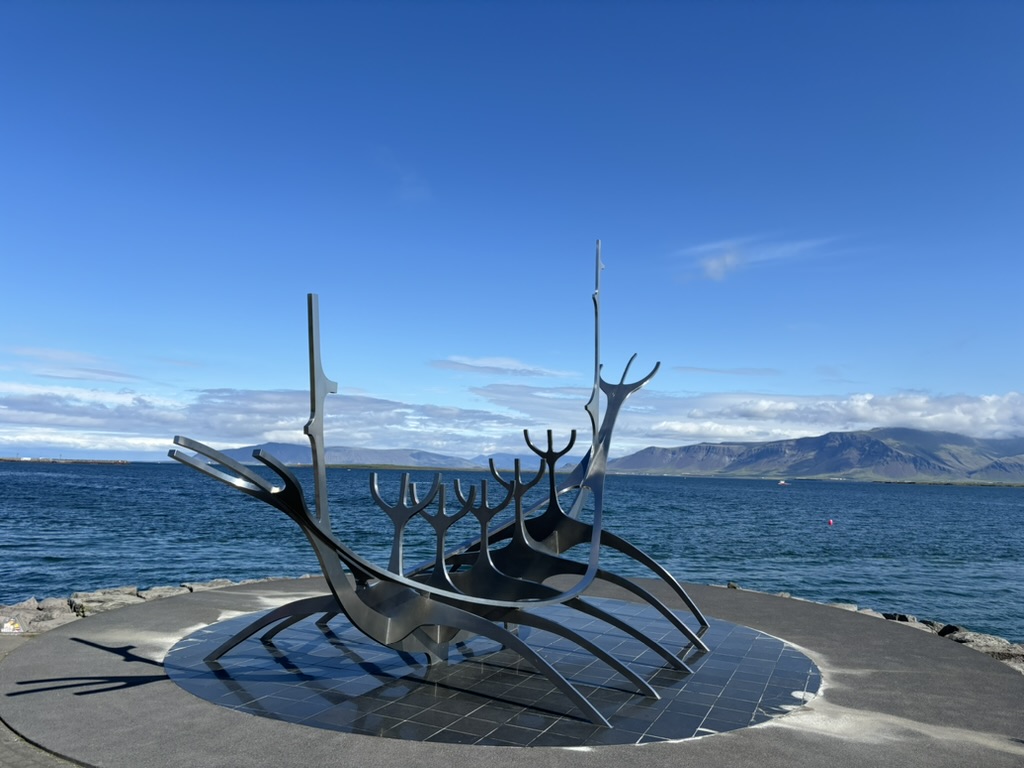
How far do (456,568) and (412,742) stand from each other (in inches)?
200

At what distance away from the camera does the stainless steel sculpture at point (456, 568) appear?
9.68 meters

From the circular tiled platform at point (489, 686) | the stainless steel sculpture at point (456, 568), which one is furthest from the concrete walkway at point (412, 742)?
the stainless steel sculpture at point (456, 568)

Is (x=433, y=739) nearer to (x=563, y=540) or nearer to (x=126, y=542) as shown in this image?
(x=563, y=540)

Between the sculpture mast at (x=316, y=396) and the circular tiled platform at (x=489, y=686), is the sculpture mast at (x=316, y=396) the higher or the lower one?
the higher one

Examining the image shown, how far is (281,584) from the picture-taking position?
18.3 m

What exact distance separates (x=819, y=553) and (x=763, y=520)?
82.9ft

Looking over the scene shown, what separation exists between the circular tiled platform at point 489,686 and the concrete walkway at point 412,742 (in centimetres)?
33

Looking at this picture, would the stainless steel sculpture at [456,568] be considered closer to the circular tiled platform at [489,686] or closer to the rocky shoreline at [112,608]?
the circular tiled platform at [489,686]

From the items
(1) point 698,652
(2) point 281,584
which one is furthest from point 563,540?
(2) point 281,584

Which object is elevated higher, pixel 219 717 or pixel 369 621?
pixel 369 621

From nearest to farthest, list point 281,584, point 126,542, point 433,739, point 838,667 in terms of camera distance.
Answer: point 433,739 → point 838,667 → point 281,584 → point 126,542

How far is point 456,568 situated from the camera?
13.6 metres

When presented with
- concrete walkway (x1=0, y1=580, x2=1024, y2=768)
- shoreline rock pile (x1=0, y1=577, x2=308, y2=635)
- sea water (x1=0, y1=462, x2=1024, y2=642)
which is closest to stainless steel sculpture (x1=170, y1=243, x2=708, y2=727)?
concrete walkway (x1=0, y1=580, x2=1024, y2=768)

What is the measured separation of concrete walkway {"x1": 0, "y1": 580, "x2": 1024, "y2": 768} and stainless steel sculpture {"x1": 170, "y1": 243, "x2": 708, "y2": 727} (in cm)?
142
